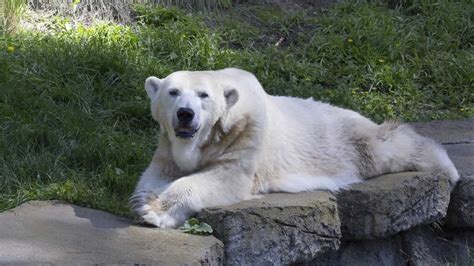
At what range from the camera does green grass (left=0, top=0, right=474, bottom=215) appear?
604cm

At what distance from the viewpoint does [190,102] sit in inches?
189

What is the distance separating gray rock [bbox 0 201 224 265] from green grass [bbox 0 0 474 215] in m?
0.46

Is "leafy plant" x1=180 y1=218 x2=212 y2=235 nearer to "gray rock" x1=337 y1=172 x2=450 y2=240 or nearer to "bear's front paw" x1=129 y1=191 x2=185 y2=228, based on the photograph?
"bear's front paw" x1=129 y1=191 x2=185 y2=228

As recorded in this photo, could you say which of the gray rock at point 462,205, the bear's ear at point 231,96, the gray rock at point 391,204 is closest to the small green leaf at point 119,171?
the bear's ear at point 231,96

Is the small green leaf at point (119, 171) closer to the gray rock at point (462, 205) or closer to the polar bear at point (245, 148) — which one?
the polar bear at point (245, 148)

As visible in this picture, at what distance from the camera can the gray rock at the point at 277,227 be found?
15.3 ft


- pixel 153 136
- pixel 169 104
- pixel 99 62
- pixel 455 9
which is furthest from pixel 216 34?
pixel 169 104

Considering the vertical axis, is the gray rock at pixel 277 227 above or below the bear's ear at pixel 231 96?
below

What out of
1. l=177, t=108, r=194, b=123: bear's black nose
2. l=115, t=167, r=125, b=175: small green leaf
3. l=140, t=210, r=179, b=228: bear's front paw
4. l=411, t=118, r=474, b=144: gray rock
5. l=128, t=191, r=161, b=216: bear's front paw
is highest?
l=177, t=108, r=194, b=123: bear's black nose

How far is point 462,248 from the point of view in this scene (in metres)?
6.03

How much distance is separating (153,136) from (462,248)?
245 centimetres

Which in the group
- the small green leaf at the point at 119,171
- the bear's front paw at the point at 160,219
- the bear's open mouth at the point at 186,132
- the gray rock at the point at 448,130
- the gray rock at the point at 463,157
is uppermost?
the bear's open mouth at the point at 186,132

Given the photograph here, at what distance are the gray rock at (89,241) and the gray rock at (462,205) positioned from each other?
78.6 inches

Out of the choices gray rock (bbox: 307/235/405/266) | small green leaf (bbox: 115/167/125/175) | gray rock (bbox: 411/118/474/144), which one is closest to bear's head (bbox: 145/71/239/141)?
small green leaf (bbox: 115/167/125/175)
